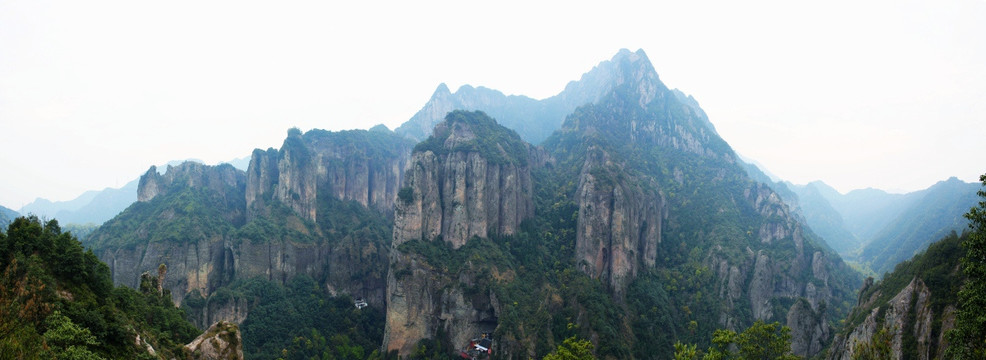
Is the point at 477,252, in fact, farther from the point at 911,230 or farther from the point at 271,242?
the point at 911,230

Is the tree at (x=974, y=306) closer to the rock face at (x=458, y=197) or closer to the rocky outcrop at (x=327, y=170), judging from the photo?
the rock face at (x=458, y=197)

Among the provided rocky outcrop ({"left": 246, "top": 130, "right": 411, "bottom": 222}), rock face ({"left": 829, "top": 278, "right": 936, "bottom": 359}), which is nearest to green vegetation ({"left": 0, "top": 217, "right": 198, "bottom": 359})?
rock face ({"left": 829, "top": 278, "right": 936, "bottom": 359})

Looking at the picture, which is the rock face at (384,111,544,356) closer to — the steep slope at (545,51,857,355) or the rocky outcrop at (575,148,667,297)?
the rocky outcrop at (575,148,667,297)

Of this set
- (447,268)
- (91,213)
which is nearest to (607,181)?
(447,268)

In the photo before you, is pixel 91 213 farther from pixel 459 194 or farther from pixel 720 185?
pixel 720 185

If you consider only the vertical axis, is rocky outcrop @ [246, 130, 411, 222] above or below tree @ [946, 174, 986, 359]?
above
